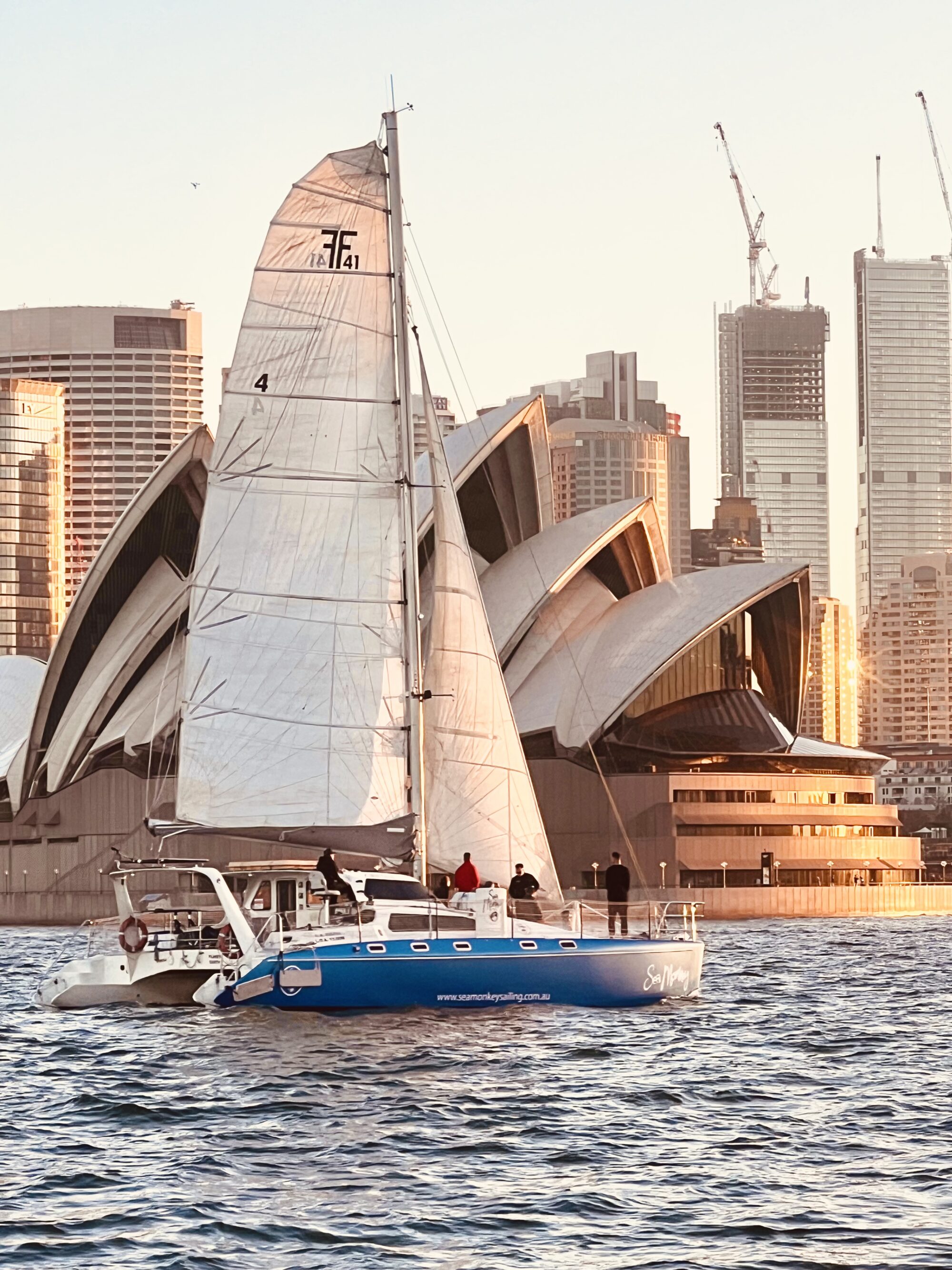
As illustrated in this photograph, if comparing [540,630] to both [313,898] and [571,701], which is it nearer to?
[571,701]

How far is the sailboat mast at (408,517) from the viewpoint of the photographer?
3069 centimetres

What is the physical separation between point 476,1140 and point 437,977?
341 inches

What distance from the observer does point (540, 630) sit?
261ft

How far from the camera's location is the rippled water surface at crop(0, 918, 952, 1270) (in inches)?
566

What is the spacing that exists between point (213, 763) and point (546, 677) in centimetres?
4949

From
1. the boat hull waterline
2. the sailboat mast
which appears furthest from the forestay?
the boat hull waterline

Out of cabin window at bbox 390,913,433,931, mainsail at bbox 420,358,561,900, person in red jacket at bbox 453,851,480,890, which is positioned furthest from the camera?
mainsail at bbox 420,358,561,900

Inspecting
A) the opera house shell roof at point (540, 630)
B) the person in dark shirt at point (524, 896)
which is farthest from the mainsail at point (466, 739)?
the opera house shell roof at point (540, 630)

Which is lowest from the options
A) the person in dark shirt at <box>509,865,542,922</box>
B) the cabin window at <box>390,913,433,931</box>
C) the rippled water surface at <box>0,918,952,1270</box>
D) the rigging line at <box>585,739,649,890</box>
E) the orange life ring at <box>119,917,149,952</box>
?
the rippled water surface at <box>0,918,952,1270</box>

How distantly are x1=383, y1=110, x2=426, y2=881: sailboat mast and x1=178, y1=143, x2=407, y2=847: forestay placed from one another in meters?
0.14

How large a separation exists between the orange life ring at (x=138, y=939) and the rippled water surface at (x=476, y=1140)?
2.92 ft

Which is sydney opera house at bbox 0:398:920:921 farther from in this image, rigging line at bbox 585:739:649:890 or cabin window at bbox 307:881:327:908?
cabin window at bbox 307:881:327:908

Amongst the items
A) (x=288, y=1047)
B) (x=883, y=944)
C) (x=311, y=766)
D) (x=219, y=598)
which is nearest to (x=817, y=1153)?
(x=288, y=1047)

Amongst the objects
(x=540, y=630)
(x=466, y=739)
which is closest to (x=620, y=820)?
(x=466, y=739)
